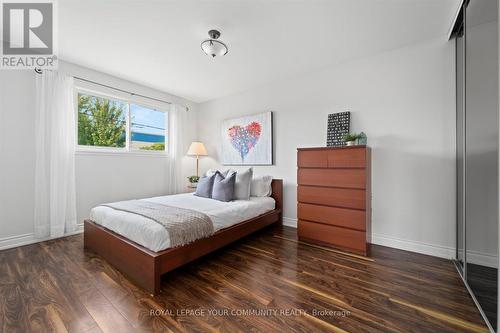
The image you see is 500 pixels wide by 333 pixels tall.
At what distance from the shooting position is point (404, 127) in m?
2.46

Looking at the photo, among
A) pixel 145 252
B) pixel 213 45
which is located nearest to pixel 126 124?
pixel 213 45

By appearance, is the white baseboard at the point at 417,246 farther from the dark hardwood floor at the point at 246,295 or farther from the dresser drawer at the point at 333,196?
the dresser drawer at the point at 333,196

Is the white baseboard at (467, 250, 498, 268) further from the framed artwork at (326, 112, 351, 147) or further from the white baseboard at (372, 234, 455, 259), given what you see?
the framed artwork at (326, 112, 351, 147)

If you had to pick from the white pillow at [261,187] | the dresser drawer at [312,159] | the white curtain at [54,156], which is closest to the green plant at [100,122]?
the white curtain at [54,156]

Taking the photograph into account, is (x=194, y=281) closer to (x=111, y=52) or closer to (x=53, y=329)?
(x=53, y=329)

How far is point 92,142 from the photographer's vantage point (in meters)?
3.28

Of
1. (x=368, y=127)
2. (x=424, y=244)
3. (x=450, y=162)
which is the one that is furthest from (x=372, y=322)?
(x=368, y=127)

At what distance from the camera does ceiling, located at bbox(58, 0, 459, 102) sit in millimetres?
1892

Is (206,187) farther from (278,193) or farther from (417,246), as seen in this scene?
(417,246)

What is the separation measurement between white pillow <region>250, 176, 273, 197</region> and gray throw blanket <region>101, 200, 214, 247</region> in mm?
1341

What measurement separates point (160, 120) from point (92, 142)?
128 centimetres

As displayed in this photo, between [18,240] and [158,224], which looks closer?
[158,224]

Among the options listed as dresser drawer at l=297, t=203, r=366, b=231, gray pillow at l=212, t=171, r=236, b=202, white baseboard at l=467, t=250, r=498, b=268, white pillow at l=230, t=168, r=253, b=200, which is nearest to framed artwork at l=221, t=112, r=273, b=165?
white pillow at l=230, t=168, r=253, b=200

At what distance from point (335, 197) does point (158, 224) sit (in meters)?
1.97
